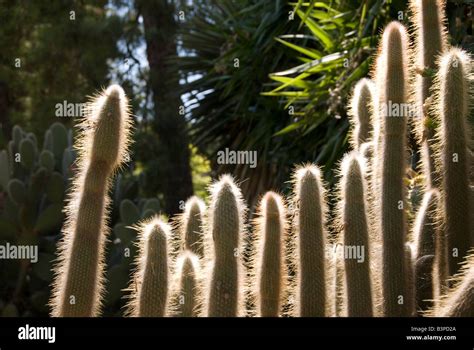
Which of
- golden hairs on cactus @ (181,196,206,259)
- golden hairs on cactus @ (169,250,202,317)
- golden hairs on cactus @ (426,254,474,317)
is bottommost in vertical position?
golden hairs on cactus @ (426,254,474,317)

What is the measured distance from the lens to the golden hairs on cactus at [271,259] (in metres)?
3.34

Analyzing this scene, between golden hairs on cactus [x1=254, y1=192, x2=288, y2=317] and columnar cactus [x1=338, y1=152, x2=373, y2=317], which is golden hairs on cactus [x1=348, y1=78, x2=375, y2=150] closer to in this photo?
columnar cactus [x1=338, y1=152, x2=373, y2=317]

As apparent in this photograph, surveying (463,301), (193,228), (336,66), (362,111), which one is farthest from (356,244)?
(336,66)

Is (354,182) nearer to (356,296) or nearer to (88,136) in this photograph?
(356,296)

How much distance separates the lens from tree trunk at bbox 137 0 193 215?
12.2 m

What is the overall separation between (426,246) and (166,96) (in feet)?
29.0

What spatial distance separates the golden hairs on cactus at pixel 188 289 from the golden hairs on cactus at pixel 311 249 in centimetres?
41

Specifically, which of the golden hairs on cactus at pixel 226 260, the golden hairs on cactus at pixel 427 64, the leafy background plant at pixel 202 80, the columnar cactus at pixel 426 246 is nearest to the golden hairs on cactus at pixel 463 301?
the golden hairs on cactus at pixel 226 260

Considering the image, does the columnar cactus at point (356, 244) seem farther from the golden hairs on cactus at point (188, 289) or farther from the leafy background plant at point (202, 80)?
the leafy background plant at point (202, 80)

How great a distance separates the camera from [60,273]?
339cm

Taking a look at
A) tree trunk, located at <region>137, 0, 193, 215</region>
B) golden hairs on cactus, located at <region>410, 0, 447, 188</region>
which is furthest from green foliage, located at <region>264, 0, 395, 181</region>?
tree trunk, located at <region>137, 0, 193, 215</region>

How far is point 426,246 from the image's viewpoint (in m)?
3.80

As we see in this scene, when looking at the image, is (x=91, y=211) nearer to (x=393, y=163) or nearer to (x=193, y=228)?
(x=193, y=228)
